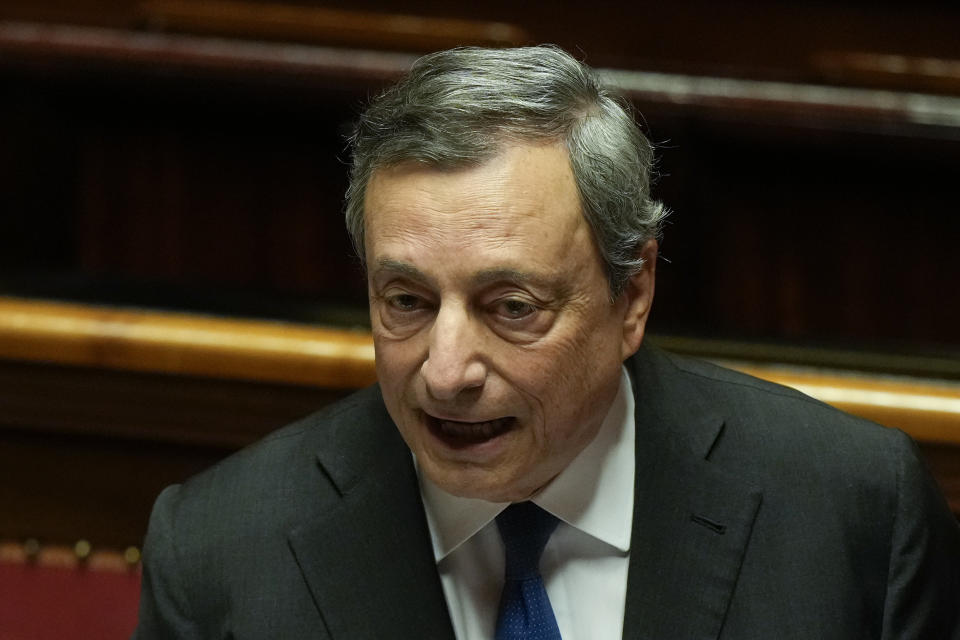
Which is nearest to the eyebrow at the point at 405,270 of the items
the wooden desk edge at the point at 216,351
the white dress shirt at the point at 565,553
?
the white dress shirt at the point at 565,553

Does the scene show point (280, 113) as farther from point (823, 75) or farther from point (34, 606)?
point (34, 606)

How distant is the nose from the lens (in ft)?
3.36

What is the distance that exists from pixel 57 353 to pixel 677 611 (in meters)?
0.91

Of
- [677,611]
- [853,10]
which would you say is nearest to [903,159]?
[853,10]

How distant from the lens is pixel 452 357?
3.37ft

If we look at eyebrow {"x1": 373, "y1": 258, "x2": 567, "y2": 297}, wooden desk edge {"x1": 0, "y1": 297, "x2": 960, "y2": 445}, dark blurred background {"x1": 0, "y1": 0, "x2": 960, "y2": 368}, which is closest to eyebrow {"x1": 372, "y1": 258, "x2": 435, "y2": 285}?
eyebrow {"x1": 373, "y1": 258, "x2": 567, "y2": 297}

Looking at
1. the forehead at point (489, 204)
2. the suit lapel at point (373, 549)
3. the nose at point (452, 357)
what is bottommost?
the suit lapel at point (373, 549)

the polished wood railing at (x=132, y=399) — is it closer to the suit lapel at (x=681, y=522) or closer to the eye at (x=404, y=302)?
the suit lapel at (x=681, y=522)

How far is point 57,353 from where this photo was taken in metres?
1.69

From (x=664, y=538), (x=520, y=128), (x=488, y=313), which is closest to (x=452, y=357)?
(x=488, y=313)

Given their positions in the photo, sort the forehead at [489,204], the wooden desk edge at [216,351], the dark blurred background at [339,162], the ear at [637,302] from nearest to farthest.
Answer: the forehead at [489,204] → the ear at [637,302] → the wooden desk edge at [216,351] → the dark blurred background at [339,162]

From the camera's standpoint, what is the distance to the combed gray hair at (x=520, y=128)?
3.43ft

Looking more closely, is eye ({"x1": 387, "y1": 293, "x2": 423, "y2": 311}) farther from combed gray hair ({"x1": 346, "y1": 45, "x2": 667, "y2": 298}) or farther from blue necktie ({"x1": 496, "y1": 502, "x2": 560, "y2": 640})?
blue necktie ({"x1": 496, "y1": 502, "x2": 560, "y2": 640})

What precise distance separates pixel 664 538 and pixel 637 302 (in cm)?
22
